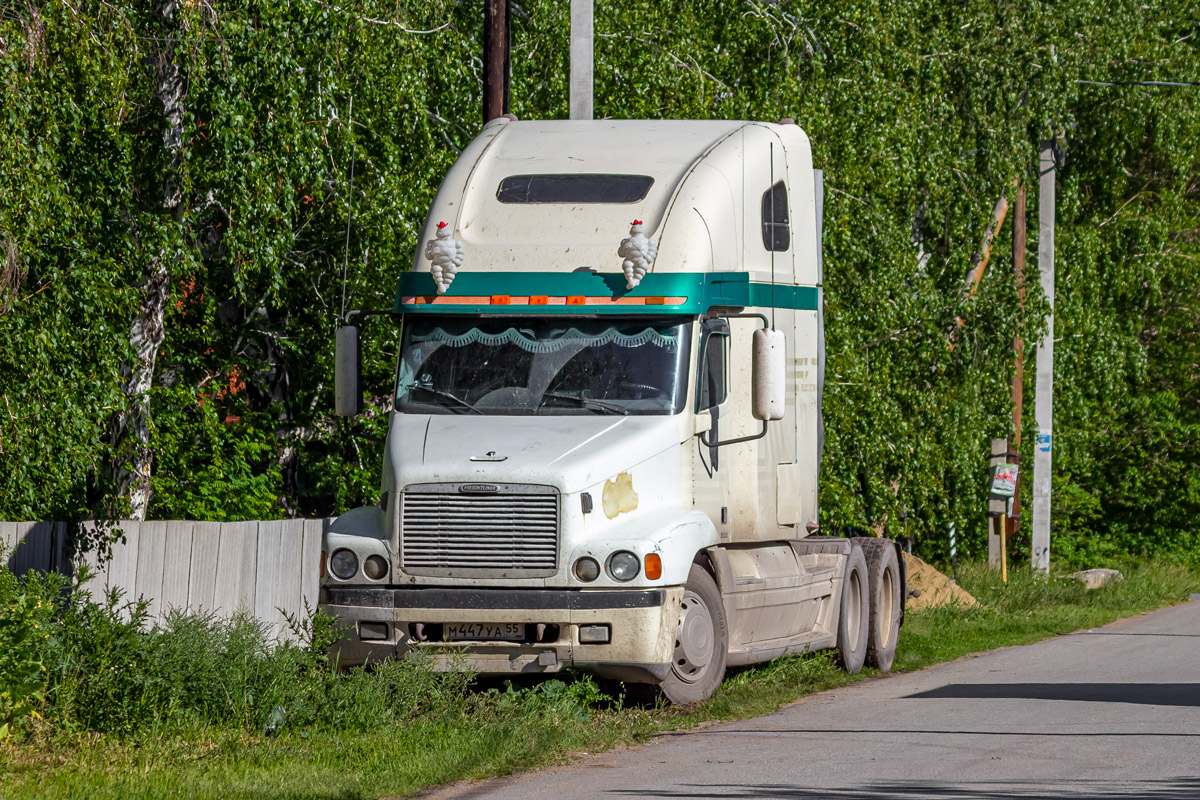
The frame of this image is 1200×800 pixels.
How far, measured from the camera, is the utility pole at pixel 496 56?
15258mm

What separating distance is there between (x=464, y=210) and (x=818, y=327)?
3.58 m

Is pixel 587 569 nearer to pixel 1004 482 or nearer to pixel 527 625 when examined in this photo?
pixel 527 625

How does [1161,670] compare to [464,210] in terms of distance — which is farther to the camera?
[1161,670]

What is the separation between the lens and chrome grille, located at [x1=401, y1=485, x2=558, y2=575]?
10922 mm

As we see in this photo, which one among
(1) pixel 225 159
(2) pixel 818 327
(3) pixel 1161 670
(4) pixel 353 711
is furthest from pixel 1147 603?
(4) pixel 353 711

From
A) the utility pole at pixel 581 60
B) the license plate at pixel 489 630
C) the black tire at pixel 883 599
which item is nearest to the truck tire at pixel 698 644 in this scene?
the license plate at pixel 489 630

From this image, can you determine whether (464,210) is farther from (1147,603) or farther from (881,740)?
(1147,603)

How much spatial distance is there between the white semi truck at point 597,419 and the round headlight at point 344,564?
16 mm

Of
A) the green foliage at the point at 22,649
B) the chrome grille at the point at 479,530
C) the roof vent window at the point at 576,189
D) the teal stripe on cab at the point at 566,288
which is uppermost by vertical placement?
the roof vent window at the point at 576,189

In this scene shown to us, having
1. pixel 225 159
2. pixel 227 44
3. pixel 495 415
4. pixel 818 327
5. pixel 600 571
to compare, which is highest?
pixel 227 44

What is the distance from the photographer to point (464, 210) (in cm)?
1239

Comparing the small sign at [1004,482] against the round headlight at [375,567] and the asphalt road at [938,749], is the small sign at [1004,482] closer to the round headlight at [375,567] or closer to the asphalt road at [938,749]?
the asphalt road at [938,749]

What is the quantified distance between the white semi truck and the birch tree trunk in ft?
10.7

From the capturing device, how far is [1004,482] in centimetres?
2408
